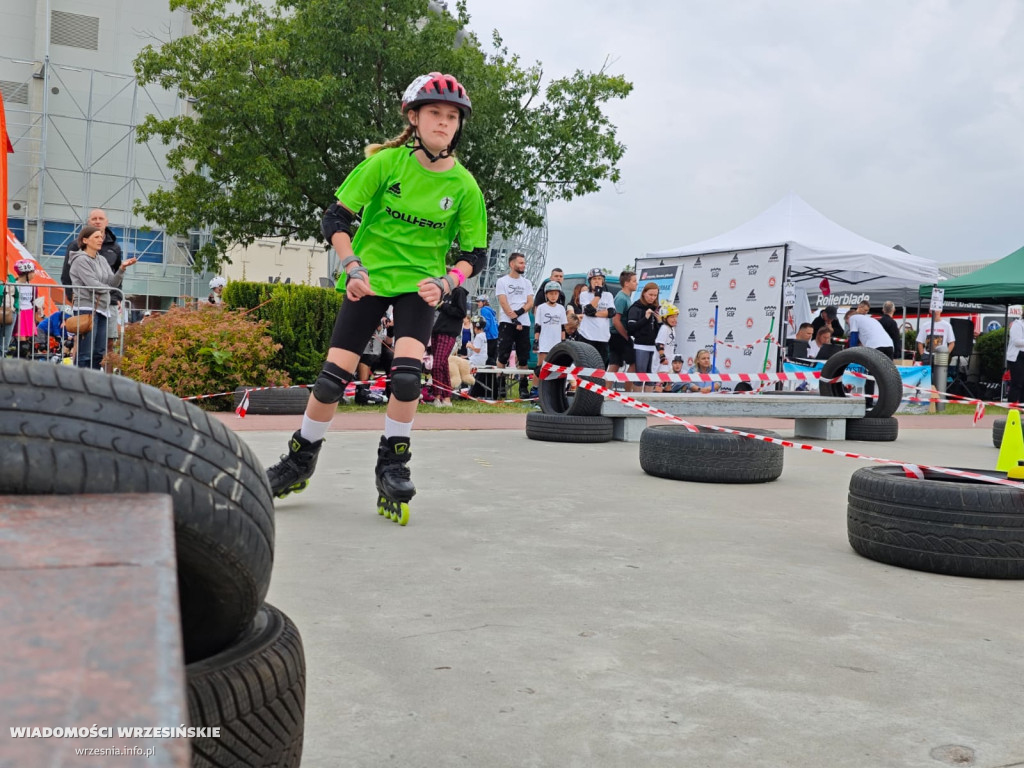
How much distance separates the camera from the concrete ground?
209 centimetres

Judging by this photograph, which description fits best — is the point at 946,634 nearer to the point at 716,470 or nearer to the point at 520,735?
the point at 520,735

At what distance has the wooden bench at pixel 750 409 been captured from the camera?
31.3 ft

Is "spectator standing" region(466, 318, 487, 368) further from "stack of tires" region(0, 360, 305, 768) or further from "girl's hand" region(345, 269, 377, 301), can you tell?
"stack of tires" region(0, 360, 305, 768)

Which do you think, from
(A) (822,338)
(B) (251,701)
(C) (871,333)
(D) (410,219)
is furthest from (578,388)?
(A) (822,338)

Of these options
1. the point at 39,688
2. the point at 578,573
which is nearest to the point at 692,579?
the point at 578,573

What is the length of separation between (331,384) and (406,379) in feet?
1.28

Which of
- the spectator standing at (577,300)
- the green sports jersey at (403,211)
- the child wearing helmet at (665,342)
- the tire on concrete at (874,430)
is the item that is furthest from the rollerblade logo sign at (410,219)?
the child wearing helmet at (665,342)

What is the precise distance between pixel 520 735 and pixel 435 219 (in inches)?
127

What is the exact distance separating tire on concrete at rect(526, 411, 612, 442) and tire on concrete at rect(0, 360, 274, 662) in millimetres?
7471

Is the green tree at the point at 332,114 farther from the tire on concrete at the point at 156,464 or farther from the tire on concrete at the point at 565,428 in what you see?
the tire on concrete at the point at 156,464

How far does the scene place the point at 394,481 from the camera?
4.66 metres

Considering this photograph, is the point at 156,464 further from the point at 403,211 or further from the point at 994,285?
the point at 994,285

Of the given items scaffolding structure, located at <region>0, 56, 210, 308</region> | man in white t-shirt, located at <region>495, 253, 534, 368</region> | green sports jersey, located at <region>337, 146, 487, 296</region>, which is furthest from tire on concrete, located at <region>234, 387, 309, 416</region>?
scaffolding structure, located at <region>0, 56, 210, 308</region>

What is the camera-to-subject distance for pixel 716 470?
21.4ft
